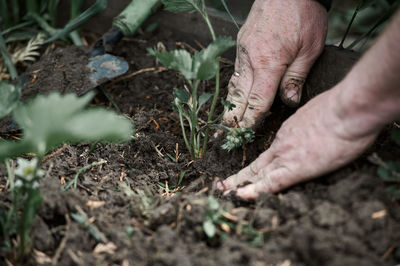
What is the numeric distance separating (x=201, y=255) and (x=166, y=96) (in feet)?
3.44

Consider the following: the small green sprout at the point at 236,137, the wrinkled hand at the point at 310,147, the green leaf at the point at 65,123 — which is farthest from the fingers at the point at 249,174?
the green leaf at the point at 65,123

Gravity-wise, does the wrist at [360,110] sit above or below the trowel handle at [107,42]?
above

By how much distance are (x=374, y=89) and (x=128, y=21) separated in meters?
1.45

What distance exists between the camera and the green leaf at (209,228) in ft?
3.16

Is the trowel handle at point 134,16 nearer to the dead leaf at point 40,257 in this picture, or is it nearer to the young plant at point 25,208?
the young plant at point 25,208

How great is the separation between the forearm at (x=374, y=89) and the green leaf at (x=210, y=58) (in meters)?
0.36

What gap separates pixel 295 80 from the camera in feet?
4.86

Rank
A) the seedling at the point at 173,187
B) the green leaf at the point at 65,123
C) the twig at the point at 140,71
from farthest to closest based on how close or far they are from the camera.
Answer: the twig at the point at 140,71
the seedling at the point at 173,187
the green leaf at the point at 65,123

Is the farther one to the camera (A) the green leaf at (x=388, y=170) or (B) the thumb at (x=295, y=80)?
(B) the thumb at (x=295, y=80)

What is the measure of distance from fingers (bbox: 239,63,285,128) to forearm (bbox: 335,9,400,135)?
0.42 meters

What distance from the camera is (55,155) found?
1389mm

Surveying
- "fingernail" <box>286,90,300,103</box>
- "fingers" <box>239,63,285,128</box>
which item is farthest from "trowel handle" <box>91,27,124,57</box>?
"fingernail" <box>286,90,300,103</box>

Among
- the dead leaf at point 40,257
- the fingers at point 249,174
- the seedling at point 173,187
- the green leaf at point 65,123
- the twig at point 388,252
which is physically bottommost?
the seedling at point 173,187

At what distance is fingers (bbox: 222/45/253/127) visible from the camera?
147 centimetres
